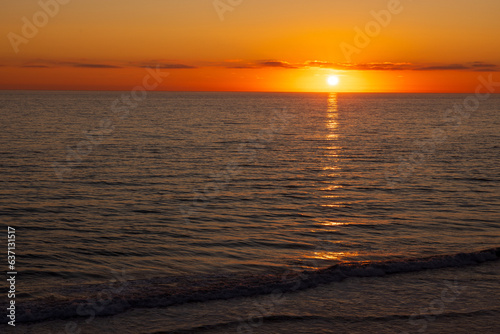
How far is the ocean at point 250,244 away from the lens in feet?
41.0

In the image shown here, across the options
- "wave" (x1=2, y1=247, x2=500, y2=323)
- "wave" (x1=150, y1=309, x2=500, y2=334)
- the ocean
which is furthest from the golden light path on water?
"wave" (x1=150, y1=309, x2=500, y2=334)

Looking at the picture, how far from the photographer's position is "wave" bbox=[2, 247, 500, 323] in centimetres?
1284

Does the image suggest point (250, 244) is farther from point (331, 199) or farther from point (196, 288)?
point (331, 199)

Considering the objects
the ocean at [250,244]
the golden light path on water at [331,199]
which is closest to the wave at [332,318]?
the ocean at [250,244]

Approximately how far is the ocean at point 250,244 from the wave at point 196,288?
2.3 inches

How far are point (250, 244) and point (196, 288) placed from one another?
513 centimetres

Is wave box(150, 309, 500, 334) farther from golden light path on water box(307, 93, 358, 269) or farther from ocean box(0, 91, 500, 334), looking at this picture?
golden light path on water box(307, 93, 358, 269)

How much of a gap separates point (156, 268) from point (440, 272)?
9.44 metres

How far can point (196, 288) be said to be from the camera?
1444 cm

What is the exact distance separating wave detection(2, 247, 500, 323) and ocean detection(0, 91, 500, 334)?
0.19 ft

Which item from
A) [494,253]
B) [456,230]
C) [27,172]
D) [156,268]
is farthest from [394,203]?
[27,172]

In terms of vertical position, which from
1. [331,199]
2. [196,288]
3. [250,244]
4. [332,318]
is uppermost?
[331,199]

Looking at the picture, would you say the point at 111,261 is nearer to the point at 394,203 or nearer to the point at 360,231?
the point at 360,231

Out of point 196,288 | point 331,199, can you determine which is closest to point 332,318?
point 196,288
